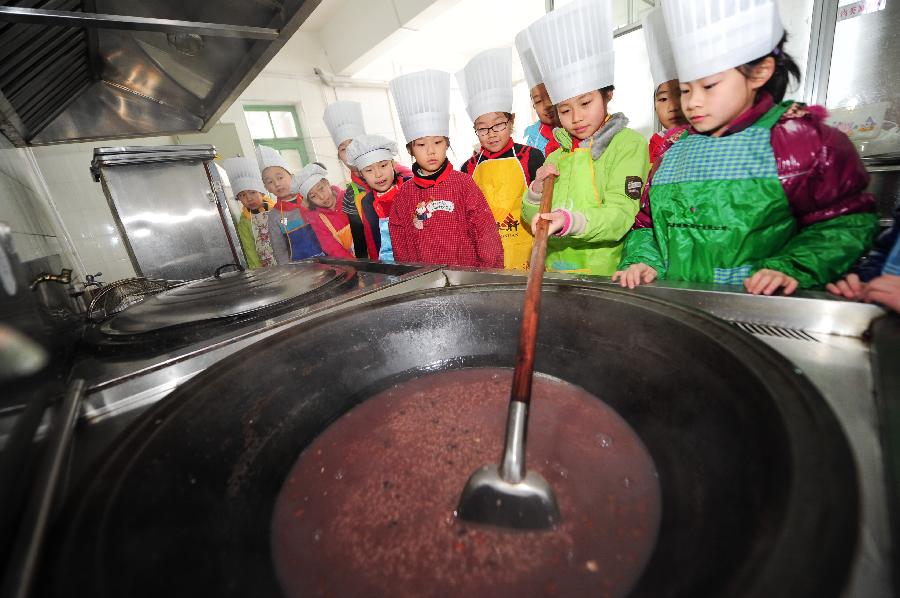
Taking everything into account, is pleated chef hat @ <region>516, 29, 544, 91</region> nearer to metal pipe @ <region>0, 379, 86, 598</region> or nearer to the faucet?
the faucet

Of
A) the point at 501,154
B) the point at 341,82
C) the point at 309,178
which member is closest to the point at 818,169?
the point at 501,154

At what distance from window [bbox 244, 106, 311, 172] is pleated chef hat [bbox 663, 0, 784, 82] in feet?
19.8

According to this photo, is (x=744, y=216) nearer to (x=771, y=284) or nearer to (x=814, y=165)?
(x=814, y=165)

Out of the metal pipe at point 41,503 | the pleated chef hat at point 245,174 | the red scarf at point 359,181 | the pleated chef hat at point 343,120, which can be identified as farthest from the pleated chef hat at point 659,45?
the pleated chef hat at point 245,174

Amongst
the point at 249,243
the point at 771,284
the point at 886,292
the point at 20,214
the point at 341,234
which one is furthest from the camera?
the point at 249,243

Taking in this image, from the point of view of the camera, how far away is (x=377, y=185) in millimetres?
2268

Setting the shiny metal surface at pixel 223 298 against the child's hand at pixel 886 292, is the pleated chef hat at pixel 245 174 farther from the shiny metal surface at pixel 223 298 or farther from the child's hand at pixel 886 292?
the child's hand at pixel 886 292

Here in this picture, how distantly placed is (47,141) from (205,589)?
221 cm

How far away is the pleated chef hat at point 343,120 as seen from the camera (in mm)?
3006

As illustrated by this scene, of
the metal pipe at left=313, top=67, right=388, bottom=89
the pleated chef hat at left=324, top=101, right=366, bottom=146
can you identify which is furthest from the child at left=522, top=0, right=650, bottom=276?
the metal pipe at left=313, top=67, right=388, bottom=89

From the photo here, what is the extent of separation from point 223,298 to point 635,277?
0.96 metres

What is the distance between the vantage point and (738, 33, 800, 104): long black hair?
837 mm

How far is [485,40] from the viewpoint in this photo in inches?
244

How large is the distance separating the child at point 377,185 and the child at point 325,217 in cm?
50
